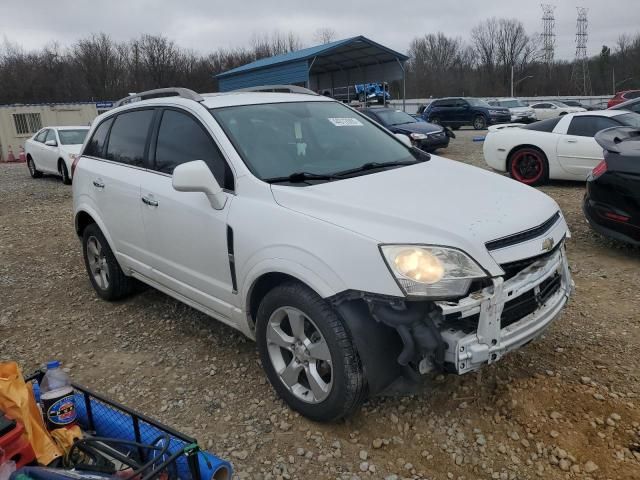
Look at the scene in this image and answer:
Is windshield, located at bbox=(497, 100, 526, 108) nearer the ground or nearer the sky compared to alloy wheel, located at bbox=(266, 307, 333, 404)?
nearer the sky

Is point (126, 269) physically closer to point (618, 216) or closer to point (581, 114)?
point (618, 216)

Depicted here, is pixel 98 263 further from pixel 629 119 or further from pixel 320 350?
pixel 629 119

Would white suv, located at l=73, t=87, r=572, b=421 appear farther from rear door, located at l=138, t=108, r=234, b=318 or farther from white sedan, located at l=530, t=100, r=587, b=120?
white sedan, located at l=530, t=100, r=587, b=120

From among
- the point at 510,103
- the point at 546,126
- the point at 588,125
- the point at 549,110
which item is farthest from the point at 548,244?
the point at 510,103

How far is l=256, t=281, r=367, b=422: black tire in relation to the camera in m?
2.49

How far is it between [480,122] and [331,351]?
980 inches

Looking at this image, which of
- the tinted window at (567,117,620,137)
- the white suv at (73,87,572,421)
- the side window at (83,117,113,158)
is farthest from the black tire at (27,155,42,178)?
the tinted window at (567,117,620,137)

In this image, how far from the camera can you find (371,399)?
9.91 ft

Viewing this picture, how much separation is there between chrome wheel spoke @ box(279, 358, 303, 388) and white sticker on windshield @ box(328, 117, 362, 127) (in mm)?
1780

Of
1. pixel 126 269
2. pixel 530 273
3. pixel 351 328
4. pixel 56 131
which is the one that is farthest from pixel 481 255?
pixel 56 131

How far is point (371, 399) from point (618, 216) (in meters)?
3.33

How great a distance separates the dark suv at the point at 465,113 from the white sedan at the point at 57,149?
17372mm

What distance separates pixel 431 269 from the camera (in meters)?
2.34

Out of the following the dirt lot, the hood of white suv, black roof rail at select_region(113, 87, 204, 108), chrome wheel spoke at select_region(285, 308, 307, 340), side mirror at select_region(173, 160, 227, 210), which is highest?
black roof rail at select_region(113, 87, 204, 108)
